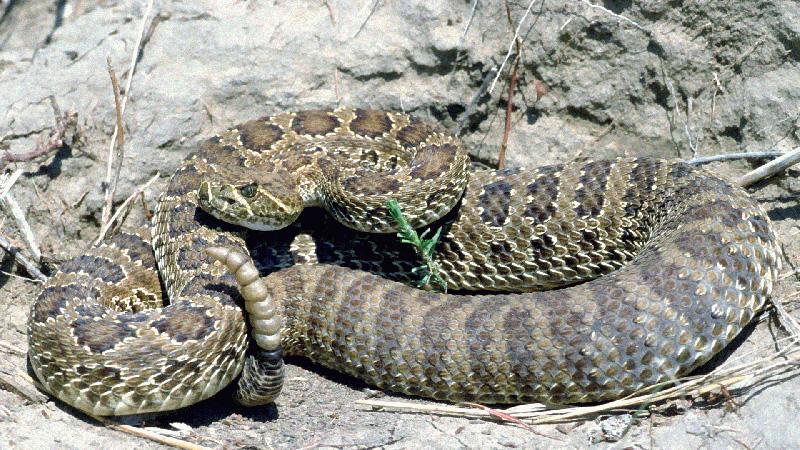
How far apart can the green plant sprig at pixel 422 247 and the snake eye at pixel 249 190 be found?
1.15 meters

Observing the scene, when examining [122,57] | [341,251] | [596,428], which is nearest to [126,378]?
[341,251]

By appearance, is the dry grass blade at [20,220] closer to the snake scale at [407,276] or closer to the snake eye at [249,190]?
the snake scale at [407,276]

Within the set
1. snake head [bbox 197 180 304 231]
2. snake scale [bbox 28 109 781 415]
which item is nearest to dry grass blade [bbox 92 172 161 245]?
snake scale [bbox 28 109 781 415]

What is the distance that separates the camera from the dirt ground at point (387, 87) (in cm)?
660

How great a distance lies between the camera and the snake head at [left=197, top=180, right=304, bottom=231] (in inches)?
245

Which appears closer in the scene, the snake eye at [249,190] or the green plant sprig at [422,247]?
the green plant sprig at [422,247]

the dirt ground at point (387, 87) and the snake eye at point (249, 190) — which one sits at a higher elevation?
the dirt ground at point (387, 87)

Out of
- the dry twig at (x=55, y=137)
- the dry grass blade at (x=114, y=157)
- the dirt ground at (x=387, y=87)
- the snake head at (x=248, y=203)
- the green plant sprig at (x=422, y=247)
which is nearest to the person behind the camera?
the green plant sprig at (x=422, y=247)

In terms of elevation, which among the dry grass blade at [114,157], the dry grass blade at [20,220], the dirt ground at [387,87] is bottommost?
the dry grass blade at [20,220]

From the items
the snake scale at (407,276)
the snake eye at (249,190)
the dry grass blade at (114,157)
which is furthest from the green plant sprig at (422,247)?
the dry grass blade at (114,157)

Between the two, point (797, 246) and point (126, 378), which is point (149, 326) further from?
point (797, 246)

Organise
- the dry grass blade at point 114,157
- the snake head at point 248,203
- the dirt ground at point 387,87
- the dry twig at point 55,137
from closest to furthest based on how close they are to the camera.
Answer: the snake head at point 248,203 < the dirt ground at point 387,87 < the dry twig at point 55,137 < the dry grass blade at point 114,157

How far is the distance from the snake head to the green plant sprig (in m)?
0.97

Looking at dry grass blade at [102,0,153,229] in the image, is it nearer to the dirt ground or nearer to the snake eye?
the dirt ground
